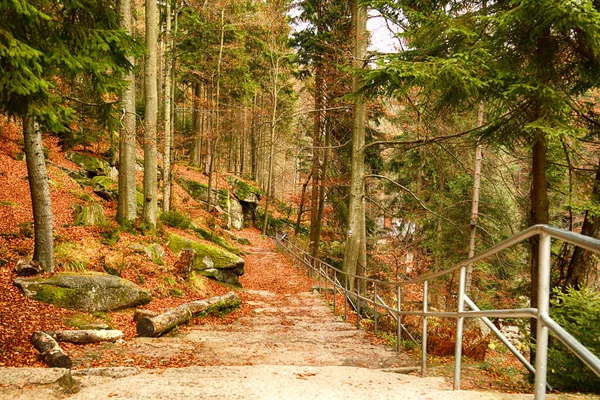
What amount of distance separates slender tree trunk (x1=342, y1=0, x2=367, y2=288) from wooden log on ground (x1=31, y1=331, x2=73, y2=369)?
7459mm

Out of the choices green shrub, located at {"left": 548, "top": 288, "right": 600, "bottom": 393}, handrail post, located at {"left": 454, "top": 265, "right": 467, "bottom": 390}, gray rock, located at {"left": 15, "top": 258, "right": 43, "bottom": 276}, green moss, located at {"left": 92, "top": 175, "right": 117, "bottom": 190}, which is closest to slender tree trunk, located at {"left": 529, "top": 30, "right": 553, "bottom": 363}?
green shrub, located at {"left": 548, "top": 288, "right": 600, "bottom": 393}

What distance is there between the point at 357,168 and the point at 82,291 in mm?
7283

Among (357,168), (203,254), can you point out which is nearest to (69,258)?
(203,254)

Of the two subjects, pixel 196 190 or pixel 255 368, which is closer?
pixel 255 368

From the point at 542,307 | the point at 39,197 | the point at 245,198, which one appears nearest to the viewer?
the point at 542,307

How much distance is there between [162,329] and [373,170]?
1273 cm

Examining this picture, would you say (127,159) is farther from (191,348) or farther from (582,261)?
(582,261)

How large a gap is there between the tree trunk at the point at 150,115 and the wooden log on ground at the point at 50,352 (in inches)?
278

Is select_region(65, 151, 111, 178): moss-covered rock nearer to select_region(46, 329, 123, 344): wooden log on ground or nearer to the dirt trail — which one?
the dirt trail

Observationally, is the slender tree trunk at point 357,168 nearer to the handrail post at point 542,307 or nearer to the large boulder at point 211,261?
the large boulder at point 211,261

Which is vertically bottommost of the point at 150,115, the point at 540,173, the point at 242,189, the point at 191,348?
the point at 191,348

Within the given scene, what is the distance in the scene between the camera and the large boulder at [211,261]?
1213 cm

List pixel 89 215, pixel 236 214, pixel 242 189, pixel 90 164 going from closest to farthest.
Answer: pixel 89 215 < pixel 90 164 < pixel 236 214 < pixel 242 189

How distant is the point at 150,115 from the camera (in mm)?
11570
